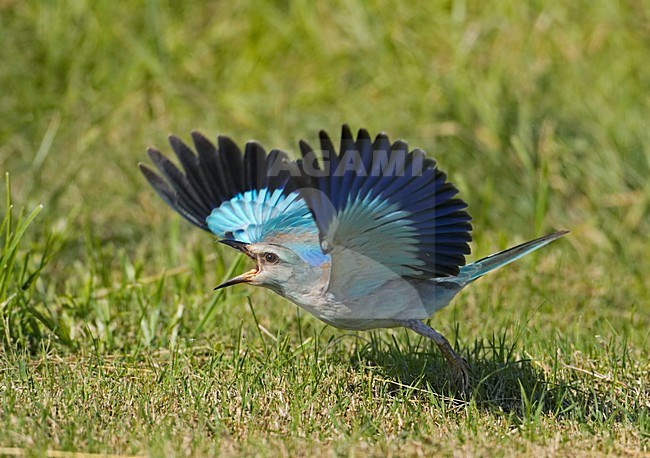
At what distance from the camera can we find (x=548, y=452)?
11.0 ft

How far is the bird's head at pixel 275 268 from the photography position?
12.9 ft

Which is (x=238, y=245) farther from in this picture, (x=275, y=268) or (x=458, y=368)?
(x=458, y=368)

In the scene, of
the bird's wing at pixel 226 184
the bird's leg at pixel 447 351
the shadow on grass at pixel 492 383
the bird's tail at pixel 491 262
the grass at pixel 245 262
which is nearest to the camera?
the grass at pixel 245 262

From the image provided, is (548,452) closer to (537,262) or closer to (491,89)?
(537,262)

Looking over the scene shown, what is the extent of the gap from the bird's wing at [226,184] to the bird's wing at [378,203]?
23.4 inches

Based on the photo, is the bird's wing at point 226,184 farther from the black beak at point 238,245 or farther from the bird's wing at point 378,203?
the bird's wing at point 378,203

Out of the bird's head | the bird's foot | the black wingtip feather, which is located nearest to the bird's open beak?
the bird's head

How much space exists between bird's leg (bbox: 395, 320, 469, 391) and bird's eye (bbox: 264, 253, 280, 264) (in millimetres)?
520

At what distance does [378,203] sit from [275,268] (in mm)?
498

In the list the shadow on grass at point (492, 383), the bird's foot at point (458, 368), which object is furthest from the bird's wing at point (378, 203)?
the shadow on grass at point (492, 383)

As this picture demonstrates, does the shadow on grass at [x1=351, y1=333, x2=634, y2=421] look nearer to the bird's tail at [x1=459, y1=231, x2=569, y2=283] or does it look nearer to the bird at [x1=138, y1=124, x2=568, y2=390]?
the bird at [x1=138, y1=124, x2=568, y2=390]

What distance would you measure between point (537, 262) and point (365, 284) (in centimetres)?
188

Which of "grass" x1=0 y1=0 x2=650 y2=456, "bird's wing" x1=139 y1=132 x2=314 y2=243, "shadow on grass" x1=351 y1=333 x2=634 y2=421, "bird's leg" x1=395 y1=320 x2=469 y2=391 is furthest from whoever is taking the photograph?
"bird's wing" x1=139 y1=132 x2=314 y2=243

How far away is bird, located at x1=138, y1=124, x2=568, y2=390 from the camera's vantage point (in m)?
3.73
